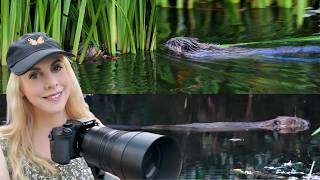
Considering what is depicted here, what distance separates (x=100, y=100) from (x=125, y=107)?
92 mm

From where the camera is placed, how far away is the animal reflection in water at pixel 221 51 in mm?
1850

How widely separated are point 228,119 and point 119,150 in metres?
1.22

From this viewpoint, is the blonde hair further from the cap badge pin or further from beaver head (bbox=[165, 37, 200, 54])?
beaver head (bbox=[165, 37, 200, 54])

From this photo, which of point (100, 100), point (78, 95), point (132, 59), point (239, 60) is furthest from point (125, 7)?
point (78, 95)

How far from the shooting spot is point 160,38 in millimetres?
1930

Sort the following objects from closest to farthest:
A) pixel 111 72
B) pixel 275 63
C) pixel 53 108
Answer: pixel 53 108, pixel 275 63, pixel 111 72

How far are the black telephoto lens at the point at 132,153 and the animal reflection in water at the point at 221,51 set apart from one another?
1067 mm

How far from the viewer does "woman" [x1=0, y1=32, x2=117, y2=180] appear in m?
0.91

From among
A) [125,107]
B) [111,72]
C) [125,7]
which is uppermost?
[125,7]

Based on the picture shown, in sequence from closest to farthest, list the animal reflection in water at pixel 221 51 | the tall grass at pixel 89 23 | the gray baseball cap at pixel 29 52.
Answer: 1. the gray baseball cap at pixel 29 52
2. the animal reflection in water at pixel 221 51
3. the tall grass at pixel 89 23

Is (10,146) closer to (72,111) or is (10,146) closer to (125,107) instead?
(72,111)

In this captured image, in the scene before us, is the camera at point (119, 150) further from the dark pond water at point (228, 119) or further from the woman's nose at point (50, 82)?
the dark pond water at point (228, 119)

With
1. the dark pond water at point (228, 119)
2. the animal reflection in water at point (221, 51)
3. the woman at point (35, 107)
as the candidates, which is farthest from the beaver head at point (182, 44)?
the woman at point (35, 107)

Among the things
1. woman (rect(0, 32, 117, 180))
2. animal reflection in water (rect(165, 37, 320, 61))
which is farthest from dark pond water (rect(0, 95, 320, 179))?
woman (rect(0, 32, 117, 180))
